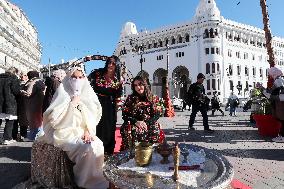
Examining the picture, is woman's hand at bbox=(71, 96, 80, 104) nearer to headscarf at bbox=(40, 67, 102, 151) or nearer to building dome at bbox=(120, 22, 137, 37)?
headscarf at bbox=(40, 67, 102, 151)

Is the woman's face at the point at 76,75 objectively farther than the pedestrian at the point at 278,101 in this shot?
No

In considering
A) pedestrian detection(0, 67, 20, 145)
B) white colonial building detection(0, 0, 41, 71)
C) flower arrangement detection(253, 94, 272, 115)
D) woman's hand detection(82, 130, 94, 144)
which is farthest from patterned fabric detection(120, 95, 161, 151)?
white colonial building detection(0, 0, 41, 71)

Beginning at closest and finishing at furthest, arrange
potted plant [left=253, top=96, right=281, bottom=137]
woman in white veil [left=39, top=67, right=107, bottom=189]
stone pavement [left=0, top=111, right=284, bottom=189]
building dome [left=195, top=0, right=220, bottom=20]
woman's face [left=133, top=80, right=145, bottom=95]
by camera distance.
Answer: woman in white veil [left=39, top=67, right=107, bottom=189] < stone pavement [left=0, top=111, right=284, bottom=189] < woman's face [left=133, top=80, right=145, bottom=95] < potted plant [left=253, top=96, right=281, bottom=137] < building dome [left=195, top=0, right=220, bottom=20]

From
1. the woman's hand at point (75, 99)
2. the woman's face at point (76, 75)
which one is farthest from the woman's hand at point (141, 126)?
the woman's face at point (76, 75)

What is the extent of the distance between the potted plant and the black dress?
16.5 feet

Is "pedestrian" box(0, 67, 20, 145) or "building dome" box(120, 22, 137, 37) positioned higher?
"building dome" box(120, 22, 137, 37)

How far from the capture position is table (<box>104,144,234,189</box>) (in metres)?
2.56

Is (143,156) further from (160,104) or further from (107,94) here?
(107,94)

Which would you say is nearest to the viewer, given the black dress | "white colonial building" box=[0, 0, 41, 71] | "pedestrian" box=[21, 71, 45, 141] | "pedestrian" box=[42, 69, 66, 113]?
the black dress

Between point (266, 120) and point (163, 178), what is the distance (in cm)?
692

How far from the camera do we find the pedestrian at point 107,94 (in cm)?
544

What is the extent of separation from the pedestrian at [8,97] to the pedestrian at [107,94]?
309cm

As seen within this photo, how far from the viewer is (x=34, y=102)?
7.89 metres

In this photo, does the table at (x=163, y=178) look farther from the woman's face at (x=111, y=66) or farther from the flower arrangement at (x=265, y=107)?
the flower arrangement at (x=265, y=107)
